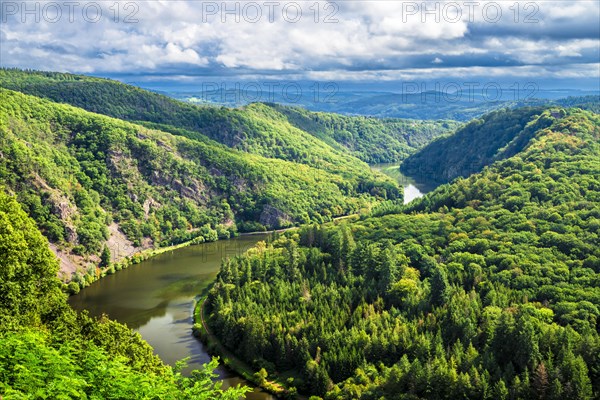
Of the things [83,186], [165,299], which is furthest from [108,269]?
[83,186]

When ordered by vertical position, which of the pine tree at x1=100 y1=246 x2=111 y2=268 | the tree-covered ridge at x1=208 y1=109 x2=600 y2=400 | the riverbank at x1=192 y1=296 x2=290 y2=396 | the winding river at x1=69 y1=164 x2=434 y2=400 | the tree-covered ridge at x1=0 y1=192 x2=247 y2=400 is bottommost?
the winding river at x1=69 y1=164 x2=434 y2=400

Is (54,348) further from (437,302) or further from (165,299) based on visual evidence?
(165,299)

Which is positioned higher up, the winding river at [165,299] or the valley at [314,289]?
the valley at [314,289]

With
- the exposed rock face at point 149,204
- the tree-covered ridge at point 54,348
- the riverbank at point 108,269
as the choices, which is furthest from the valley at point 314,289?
the exposed rock face at point 149,204

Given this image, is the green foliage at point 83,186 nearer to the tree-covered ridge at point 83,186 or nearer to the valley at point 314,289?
the tree-covered ridge at point 83,186

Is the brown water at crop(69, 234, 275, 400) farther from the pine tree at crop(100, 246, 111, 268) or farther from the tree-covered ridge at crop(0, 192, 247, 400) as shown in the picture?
the tree-covered ridge at crop(0, 192, 247, 400)

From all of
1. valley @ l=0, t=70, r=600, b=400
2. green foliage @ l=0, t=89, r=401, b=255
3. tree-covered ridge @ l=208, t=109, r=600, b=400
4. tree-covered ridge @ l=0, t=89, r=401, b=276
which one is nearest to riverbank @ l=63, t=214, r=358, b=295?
valley @ l=0, t=70, r=600, b=400

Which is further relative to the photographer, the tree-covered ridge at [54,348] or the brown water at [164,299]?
the brown water at [164,299]
